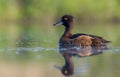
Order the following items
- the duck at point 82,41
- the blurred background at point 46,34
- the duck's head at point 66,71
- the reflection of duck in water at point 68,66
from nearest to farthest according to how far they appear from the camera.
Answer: the duck's head at point 66,71, the reflection of duck in water at point 68,66, the blurred background at point 46,34, the duck at point 82,41

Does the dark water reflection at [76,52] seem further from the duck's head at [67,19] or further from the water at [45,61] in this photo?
the duck's head at [67,19]

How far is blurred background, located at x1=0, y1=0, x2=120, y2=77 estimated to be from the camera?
42.1ft

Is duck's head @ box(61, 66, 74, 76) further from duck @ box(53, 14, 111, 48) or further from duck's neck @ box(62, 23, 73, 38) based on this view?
duck's neck @ box(62, 23, 73, 38)

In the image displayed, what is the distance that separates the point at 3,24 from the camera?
26.6 metres

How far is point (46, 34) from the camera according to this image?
20453 millimetres

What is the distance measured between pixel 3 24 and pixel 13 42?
9025 mm

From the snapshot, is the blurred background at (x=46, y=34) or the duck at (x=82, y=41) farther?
the duck at (x=82, y=41)

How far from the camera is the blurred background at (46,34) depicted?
12.8 meters

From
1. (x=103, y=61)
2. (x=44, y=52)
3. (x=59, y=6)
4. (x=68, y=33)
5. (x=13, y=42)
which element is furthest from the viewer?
(x=59, y=6)

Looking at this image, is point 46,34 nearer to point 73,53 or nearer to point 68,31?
point 68,31

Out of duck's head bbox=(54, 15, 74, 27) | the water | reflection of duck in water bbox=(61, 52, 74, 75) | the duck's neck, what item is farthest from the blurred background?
duck's head bbox=(54, 15, 74, 27)

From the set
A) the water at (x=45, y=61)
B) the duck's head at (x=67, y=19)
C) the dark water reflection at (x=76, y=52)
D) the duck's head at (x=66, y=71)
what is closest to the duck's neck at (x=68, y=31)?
the duck's head at (x=67, y=19)

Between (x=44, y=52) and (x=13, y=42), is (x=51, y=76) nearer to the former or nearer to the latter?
(x=44, y=52)

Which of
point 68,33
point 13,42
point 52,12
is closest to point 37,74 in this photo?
point 68,33
